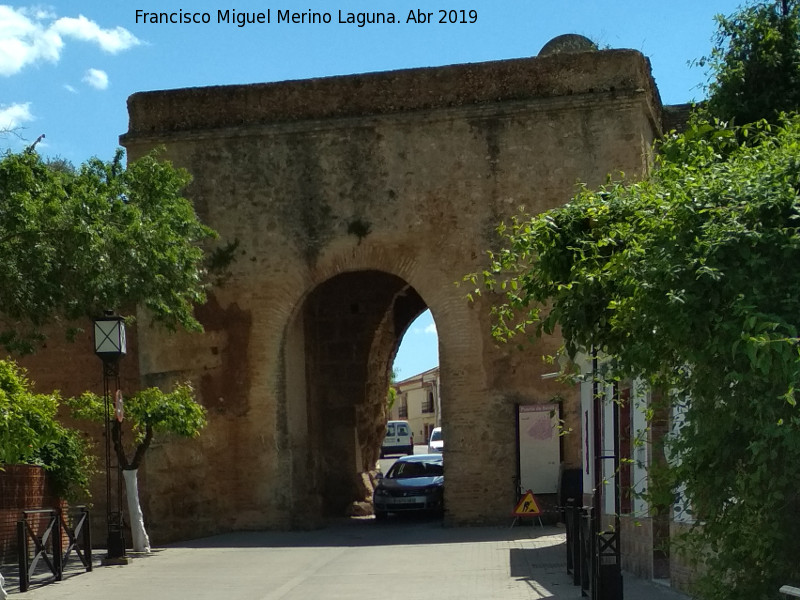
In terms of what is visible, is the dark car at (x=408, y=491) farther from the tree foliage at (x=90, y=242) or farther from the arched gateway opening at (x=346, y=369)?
the tree foliage at (x=90, y=242)

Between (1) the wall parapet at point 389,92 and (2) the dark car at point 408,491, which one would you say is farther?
(2) the dark car at point 408,491

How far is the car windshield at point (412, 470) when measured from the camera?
26766 millimetres

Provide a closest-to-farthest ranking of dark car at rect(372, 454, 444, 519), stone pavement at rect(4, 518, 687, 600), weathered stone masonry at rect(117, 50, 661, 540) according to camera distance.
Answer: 1. stone pavement at rect(4, 518, 687, 600)
2. weathered stone masonry at rect(117, 50, 661, 540)
3. dark car at rect(372, 454, 444, 519)

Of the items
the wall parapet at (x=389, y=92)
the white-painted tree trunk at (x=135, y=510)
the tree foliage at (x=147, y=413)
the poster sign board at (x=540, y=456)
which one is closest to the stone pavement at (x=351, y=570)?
the white-painted tree trunk at (x=135, y=510)

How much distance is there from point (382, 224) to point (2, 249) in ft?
28.3

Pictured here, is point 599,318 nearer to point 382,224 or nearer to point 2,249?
point 2,249

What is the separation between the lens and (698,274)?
555 centimetres

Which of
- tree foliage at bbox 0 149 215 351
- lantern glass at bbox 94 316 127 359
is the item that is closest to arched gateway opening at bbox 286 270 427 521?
tree foliage at bbox 0 149 215 351

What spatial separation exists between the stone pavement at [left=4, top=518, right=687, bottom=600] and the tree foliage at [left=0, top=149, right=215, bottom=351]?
3.64m

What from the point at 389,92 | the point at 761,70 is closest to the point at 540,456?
the point at 389,92

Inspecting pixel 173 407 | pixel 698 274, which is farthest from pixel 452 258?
pixel 698 274

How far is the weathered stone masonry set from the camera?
2177 centimetres

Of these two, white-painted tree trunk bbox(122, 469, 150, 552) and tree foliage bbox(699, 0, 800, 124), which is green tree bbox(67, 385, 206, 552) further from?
tree foliage bbox(699, 0, 800, 124)

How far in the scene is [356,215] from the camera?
22516 mm
